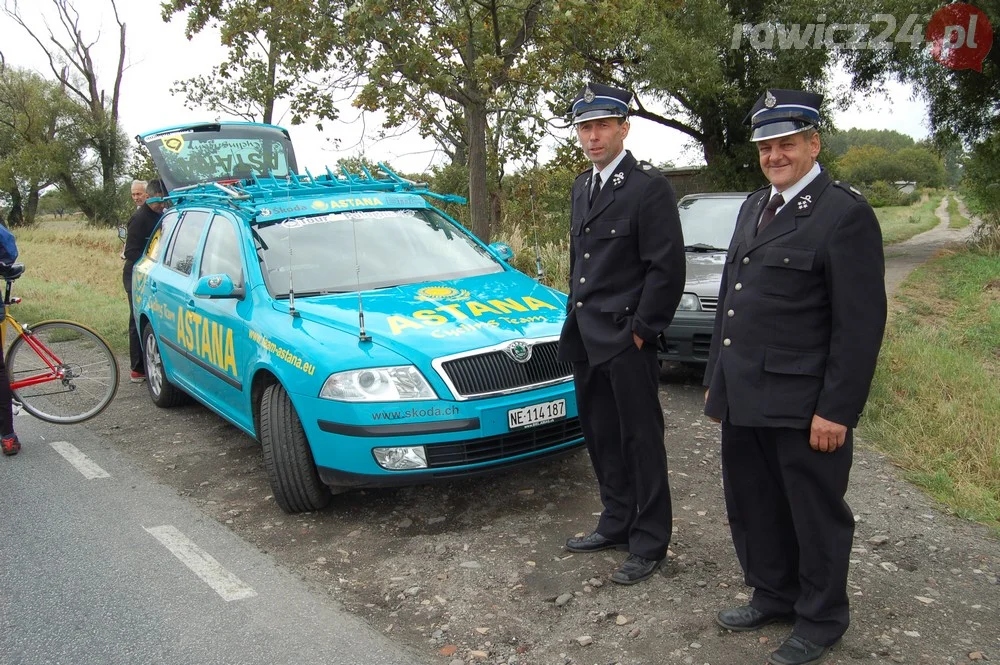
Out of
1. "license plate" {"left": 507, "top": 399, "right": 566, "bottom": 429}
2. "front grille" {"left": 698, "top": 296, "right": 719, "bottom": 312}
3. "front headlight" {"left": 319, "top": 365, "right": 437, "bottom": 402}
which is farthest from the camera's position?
"front grille" {"left": 698, "top": 296, "right": 719, "bottom": 312}

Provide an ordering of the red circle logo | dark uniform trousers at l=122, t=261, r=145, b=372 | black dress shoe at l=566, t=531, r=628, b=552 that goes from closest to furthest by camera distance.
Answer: black dress shoe at l=566, t=531, r=628, b=552 < dark uniform trousers at l=122, t=261, r=145, b=372 < the red circle logo

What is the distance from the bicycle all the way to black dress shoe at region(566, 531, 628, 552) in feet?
15.1

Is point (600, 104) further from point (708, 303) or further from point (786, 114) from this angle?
point (708, 303)

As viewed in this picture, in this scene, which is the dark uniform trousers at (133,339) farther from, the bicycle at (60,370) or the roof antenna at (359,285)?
the roof antenna at (359,285)

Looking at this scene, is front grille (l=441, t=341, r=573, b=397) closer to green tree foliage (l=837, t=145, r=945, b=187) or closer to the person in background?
the person in background

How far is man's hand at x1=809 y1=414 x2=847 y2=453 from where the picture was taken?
299cm

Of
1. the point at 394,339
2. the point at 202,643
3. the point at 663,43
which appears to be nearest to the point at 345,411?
the point at 394,339

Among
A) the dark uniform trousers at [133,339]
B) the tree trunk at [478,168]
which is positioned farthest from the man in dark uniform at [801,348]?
the tree trunk at [478,168]

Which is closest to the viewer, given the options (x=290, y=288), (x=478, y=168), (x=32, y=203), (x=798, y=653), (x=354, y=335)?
(x=798, y=653)

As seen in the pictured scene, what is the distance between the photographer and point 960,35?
671 inches

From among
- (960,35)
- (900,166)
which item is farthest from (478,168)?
A: (900,166)

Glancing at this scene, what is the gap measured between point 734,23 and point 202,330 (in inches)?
592

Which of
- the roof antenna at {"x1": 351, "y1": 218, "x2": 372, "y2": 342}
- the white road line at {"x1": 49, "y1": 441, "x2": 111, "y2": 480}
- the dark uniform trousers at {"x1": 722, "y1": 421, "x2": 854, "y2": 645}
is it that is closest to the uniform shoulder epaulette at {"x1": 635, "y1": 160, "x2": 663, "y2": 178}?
the dark uniform trousers at {"x1": 722, "y1": 421, "x2": 854, "y2": 645}

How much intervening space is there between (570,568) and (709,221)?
17.8 feet
